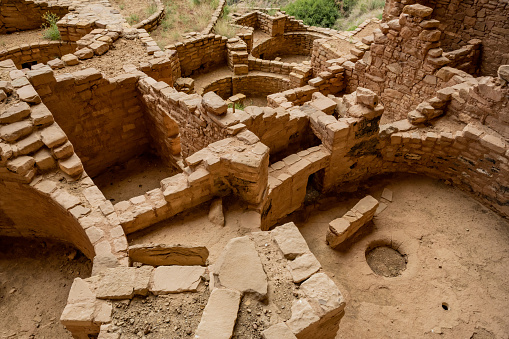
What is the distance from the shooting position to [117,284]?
11.7ft

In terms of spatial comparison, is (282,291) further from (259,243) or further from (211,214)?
(211,214)

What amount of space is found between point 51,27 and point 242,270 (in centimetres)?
1158

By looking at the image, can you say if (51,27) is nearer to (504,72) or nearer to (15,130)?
(15,130)

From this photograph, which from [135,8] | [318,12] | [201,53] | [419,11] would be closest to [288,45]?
[318,12]

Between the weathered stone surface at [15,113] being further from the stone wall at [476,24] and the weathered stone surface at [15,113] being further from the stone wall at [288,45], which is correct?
A: the stone wall at [288,45]

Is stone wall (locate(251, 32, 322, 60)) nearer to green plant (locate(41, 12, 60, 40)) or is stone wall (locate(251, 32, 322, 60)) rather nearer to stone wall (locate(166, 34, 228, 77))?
stone wall (locate(166, 34, 228, 77))

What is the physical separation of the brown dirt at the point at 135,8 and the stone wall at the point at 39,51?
2589mm

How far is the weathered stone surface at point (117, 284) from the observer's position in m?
3.50

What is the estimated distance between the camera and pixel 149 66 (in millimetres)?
8773

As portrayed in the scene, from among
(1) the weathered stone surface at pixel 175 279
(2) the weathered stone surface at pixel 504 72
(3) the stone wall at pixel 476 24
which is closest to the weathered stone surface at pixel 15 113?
(1) the weathered stone surface at pixel 175 279

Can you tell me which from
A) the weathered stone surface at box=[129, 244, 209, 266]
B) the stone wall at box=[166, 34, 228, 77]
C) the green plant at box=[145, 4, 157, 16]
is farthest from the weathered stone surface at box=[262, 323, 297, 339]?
the green plant at box=[145, 4, 157, 16]

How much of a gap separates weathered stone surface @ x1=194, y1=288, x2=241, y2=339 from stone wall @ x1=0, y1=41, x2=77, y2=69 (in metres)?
10.1

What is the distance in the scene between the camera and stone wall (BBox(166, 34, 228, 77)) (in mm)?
12711

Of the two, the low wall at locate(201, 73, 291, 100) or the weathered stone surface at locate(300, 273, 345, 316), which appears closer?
the weathered stone surface at locate(300, 273, 345, 316)
